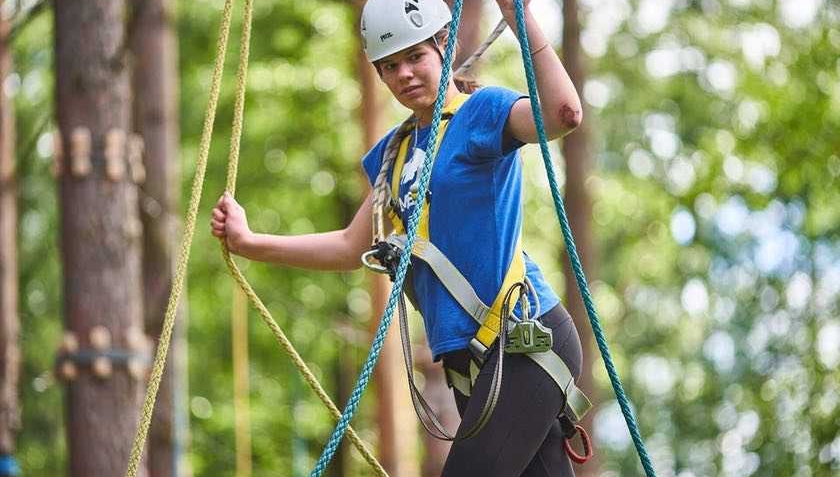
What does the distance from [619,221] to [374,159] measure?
43.1ft

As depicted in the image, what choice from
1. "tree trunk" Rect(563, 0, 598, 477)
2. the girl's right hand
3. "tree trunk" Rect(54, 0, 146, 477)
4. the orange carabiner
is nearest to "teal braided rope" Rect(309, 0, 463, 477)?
the orange carabiner

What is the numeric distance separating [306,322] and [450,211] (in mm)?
12832

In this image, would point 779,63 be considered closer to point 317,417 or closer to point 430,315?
point 317,417

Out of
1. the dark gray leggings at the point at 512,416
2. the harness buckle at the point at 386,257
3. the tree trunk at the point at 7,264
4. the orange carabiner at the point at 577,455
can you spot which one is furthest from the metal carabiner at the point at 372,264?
the tree trunk at the point at 7,264

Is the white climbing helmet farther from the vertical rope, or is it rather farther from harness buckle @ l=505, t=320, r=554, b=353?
harness buckle @ l=505, t=320, r=554, b=353

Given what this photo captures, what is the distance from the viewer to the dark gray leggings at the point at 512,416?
284cm

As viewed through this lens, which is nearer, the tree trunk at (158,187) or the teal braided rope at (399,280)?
the teal braided rope at (399,280)

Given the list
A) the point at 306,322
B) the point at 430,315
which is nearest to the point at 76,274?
the point at 430,315

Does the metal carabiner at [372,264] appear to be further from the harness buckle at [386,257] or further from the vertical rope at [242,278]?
the vertical rope at [242,278]

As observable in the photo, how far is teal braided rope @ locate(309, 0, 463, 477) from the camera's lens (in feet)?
8.89

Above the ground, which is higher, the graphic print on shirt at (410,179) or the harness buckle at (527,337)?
the graphic print on shirt at (410,179)

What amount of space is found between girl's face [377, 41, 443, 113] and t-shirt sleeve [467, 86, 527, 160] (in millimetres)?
141

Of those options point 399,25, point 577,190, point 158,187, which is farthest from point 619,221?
point 399,25

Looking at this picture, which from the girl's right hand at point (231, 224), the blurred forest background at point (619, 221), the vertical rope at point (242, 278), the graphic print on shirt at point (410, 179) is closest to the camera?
the graphic print on shirt at point (410, 179)
